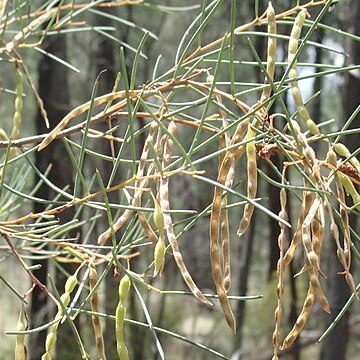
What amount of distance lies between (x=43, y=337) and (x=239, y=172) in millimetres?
1710

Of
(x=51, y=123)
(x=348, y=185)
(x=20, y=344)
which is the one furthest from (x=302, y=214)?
(x=51, y=123)

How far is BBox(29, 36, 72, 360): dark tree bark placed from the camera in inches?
111

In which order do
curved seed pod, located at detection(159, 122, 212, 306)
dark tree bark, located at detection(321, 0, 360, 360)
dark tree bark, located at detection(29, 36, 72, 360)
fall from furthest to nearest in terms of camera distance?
1. dark tree bark, located at detection(29, 36, 72, 360)
2. dark tree bark, located at detection(321, 0, 360, 360)
3. curved seed pod, located at detection(159, 122, 212, 306)

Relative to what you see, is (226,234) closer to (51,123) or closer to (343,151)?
(343,151)

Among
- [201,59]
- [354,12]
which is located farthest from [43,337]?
[201,59]

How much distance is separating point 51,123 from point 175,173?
2481 millimetres

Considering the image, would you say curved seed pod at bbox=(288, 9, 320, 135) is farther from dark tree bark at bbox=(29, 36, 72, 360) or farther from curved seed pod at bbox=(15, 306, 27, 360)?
dark tree bark at bbox=(29, 36, 72, 360)

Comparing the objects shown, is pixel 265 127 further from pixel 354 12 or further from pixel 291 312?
pixel 291 312

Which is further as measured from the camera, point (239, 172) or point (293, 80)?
point (239, 172)

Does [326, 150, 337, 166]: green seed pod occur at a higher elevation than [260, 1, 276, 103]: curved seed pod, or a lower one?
lower

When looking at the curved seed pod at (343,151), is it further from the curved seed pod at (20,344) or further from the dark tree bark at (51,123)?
the dark tree bark at (51,123)

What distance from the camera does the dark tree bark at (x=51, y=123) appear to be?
9.22ft

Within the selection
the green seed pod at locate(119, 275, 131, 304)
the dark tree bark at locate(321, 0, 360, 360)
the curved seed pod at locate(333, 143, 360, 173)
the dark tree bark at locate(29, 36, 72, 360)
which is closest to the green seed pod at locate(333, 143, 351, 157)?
the curved seed pod at locate(333, 143, 360, 173)

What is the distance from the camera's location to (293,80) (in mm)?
347
